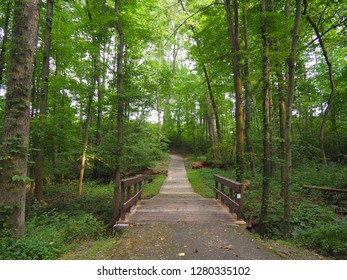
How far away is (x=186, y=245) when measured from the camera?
3959 mm

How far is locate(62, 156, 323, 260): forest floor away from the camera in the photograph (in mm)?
3584

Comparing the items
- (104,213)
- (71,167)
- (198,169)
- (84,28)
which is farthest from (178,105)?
(104,213)

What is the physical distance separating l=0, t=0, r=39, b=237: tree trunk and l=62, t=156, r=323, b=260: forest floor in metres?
1.34

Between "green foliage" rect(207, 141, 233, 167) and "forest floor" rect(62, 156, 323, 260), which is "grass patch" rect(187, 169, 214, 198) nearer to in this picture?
"green foliage" rect(207, 141, 233, 167)

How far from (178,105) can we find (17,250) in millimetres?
24034

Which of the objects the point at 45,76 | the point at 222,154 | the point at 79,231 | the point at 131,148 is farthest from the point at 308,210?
the point at 45,76

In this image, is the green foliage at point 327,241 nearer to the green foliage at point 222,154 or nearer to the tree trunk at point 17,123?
the tree trunk at point 17,123

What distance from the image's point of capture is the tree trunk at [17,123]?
3.85 meters

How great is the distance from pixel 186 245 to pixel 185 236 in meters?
0.45

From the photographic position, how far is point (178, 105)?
2650 cm

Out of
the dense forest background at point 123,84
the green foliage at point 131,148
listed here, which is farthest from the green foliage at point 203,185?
the green foliage at point 131,148

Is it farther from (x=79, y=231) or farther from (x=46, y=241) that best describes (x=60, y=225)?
(x=46, y=241)

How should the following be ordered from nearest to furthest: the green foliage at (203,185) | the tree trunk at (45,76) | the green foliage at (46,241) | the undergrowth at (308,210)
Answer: the green foliage at (46,241) < the undergrowth at (308,210) < the tree trunk at (45,76) < the green foliage at (203,185)

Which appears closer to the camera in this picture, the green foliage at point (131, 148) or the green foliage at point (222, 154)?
the green foliage at point (131, 148)
